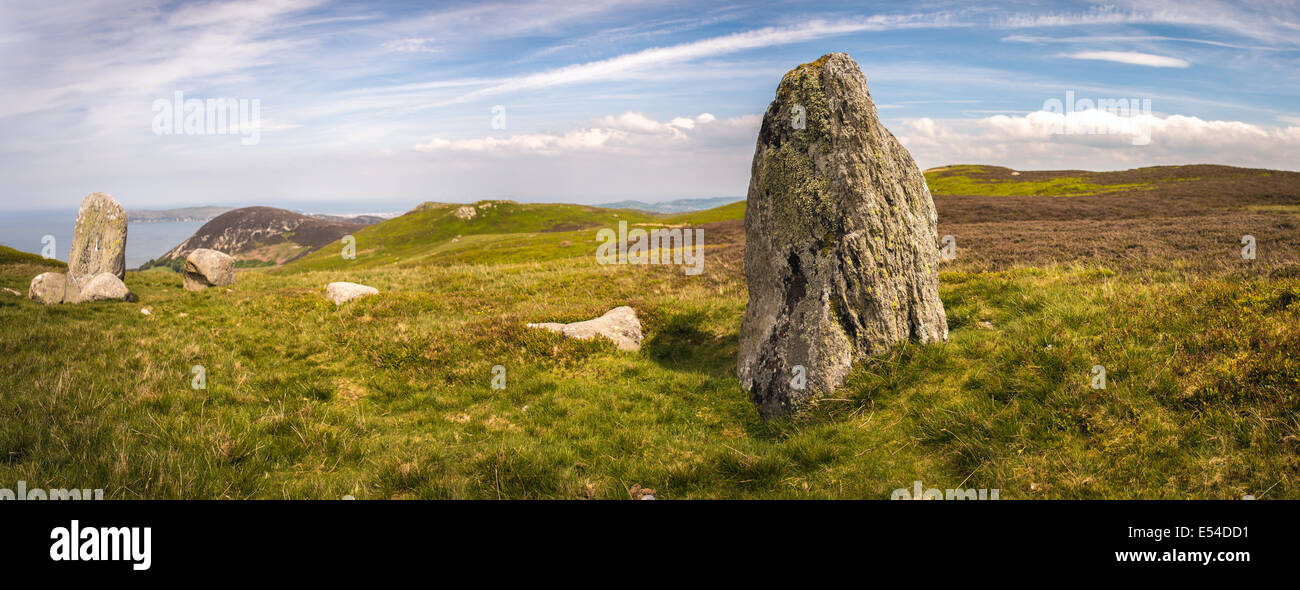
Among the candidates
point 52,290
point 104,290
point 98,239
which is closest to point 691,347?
point 104,290

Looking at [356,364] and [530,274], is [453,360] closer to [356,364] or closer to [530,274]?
[356,364]

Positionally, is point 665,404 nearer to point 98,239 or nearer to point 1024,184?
point 98,239

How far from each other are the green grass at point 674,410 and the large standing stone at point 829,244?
58cm

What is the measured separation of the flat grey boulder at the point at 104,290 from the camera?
19094 millimetres

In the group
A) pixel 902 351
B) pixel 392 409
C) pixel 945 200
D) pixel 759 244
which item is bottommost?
pixel 392 409

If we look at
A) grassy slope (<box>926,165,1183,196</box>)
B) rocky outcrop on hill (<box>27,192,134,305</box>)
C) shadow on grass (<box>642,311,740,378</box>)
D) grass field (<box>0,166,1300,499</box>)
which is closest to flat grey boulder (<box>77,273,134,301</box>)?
rocky outcrop on hill (<box>27,192,134,305</box>)

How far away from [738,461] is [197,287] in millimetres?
27338

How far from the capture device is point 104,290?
19438 mm

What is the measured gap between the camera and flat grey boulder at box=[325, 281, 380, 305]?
1901 cm

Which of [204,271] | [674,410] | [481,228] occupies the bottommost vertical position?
[674,410]

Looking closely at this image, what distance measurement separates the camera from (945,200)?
68.4m

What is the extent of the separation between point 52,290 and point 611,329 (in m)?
20.3

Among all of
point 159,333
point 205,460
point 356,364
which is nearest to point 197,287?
point 159,333

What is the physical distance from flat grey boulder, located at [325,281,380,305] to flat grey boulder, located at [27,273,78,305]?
827 cm
